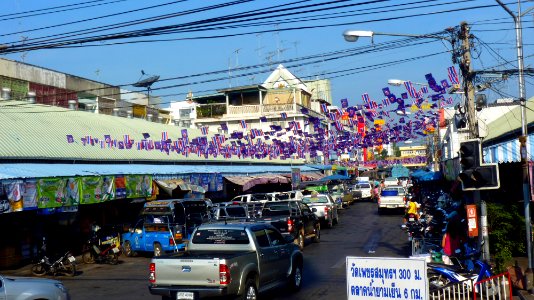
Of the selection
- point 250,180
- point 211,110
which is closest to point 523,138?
point 250,180

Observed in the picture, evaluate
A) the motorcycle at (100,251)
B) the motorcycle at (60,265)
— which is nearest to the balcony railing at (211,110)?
the motorcycle at (100,251)

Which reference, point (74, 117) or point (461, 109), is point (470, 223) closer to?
point (461, 109)

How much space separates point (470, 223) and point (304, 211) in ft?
37.3

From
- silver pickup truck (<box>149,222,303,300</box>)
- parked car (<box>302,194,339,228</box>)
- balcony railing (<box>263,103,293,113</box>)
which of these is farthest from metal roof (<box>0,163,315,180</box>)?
balcony railing (<box>263,103,293,113</box>)

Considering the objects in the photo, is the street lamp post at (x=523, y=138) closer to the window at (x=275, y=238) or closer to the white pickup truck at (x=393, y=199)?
the window at (x=275, y=238)

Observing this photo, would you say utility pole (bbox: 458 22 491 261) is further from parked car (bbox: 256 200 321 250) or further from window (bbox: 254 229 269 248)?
parked car (bbox: 256 200 321 250)

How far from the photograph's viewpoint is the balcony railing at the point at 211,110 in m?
63.9

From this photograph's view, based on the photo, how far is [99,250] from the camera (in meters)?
20.5

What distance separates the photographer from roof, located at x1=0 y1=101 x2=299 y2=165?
21766mm

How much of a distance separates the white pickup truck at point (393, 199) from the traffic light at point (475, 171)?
27.1 metres

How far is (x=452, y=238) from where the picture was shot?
627 inches

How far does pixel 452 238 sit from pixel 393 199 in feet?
75.1

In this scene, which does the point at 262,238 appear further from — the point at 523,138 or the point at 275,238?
the point at 523,138

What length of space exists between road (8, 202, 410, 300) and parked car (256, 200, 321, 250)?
53 cm
